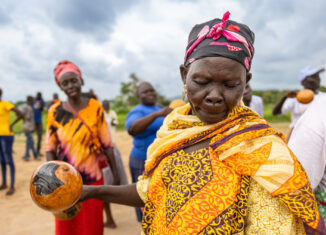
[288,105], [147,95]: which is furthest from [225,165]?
[288,105]

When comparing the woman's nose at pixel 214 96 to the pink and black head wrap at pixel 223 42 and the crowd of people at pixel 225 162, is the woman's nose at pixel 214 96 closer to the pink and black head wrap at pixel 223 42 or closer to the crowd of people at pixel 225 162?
the crowd of people at pixel 225 162

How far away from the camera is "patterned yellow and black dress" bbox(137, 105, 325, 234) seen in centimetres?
99

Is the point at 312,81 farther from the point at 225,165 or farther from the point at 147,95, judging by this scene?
the point at 225,165

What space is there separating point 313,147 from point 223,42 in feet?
2.87

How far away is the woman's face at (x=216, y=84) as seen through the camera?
1.08m

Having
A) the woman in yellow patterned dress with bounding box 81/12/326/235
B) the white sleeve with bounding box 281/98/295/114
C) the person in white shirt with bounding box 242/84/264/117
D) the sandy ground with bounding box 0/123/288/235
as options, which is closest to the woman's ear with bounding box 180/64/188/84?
the woman in yellow patterned dress with bounding box 81/12/326/235

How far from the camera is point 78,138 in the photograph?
108 inches

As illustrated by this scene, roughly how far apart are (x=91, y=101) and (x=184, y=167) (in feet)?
6.78

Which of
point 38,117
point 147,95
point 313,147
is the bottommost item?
point 313,147

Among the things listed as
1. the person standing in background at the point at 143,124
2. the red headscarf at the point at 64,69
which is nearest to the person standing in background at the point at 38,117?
the person standing in background at the point at 143,124

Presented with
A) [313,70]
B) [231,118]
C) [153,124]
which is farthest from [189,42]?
[313,70]

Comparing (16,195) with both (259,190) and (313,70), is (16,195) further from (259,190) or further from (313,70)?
(313,70)

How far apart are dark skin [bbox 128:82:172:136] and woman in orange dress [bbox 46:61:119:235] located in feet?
1.98

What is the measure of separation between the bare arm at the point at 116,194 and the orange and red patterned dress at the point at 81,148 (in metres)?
1.26
